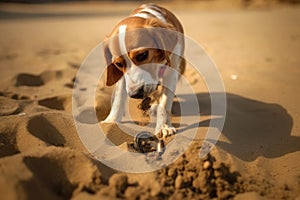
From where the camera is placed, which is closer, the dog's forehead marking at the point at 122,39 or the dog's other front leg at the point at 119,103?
the dog's forehead marking at the point at 122,39

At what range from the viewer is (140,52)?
277cm

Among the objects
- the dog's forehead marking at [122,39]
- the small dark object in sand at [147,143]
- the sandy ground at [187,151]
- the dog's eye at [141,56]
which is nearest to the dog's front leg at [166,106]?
the small dark object in sand at [147,143]

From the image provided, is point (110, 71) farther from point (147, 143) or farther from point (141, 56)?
point (147, 143)

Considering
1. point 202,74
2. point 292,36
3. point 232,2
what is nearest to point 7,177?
point 202,74

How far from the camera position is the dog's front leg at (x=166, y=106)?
2.88m

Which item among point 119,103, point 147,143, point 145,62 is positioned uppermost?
point 145,62

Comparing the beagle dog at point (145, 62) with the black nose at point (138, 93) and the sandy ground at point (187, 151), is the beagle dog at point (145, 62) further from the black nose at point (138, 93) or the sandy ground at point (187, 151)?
the sandy ground at point (187, 151)

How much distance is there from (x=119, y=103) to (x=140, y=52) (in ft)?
2.40

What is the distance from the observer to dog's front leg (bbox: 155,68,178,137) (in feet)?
9.45

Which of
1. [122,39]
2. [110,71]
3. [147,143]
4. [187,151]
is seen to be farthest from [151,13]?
[187,151]

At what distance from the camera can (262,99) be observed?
3705 mm

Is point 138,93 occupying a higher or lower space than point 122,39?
lower

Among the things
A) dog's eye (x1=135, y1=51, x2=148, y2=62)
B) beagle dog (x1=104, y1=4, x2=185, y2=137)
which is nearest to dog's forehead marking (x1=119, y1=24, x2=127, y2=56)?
beagle dog (x1=104, y1=4, x2=185, y2=137)

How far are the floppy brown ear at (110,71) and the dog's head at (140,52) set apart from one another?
0.01 meters
